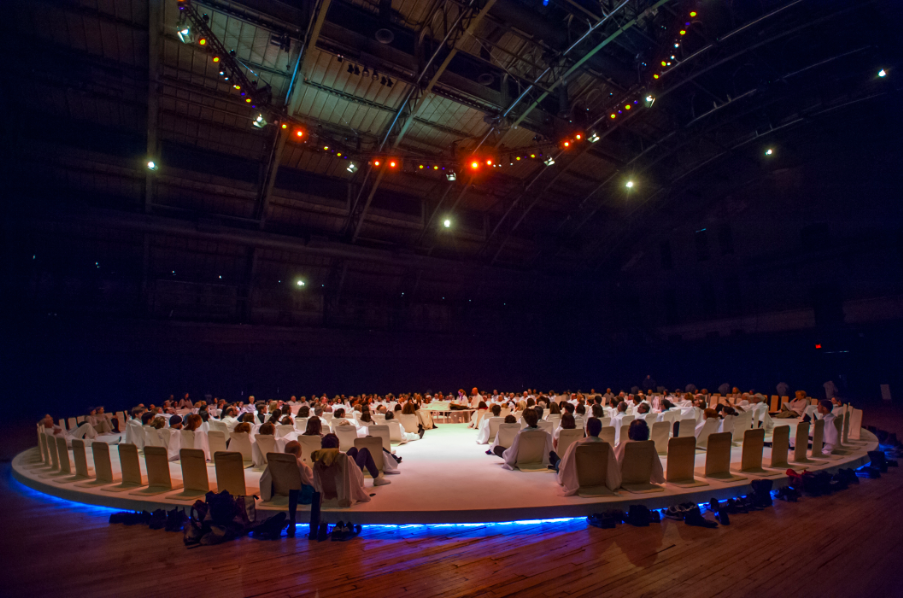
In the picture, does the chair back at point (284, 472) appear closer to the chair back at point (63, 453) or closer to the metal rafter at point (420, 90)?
the chair back at point (63, 453)

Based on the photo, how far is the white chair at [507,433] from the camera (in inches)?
319

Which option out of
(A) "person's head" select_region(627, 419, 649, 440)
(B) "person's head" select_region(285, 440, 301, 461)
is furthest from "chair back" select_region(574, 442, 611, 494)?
(B) "person's head" select_region(285, 440, 301, 461)

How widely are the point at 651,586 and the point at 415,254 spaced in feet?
60.8

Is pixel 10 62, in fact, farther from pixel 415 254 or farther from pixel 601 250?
pixel 601 250

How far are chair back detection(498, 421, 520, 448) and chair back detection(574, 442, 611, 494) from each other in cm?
279

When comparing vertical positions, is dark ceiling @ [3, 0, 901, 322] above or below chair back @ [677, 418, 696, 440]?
above

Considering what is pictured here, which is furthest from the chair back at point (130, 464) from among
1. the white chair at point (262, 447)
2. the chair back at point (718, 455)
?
the chair back at point (718, 455)

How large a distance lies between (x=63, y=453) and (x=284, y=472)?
4.77m

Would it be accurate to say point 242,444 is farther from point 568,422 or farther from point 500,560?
point 568,422

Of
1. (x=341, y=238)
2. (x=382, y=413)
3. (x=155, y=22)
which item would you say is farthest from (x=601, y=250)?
(x=155, y=22)

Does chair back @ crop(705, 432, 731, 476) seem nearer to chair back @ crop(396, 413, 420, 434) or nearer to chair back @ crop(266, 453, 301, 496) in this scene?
chair back @ crop(266, 453, 301, 496)

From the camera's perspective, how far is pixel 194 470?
5504mm

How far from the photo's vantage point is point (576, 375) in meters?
25.7

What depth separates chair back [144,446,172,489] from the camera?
575 cm
